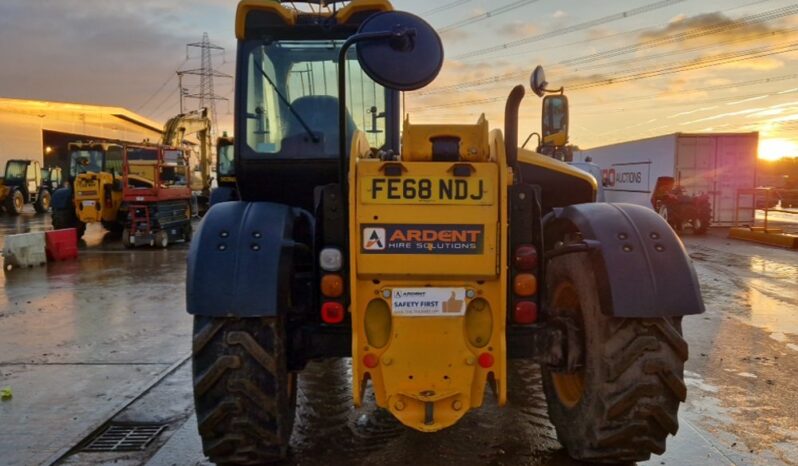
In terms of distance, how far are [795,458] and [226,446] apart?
339cm

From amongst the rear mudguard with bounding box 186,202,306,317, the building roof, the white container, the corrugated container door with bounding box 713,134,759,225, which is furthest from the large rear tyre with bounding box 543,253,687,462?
the building roof

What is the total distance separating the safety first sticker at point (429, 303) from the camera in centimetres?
323

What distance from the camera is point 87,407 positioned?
486 cm

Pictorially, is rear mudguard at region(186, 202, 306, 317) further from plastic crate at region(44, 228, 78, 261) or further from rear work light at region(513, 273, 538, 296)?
plastic crate at region(44, 228, 78, 261)

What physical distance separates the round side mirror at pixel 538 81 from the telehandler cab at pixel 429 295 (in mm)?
1050

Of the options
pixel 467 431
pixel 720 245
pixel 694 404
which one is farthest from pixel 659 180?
pixel 467 431

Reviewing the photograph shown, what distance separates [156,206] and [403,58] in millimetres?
13974

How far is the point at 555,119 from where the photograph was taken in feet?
16.6

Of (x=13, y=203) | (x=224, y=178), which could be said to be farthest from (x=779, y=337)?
(x=13, y=203)

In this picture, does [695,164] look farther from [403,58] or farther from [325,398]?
[403,58]

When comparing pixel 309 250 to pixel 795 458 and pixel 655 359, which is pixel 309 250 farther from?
pixel 795 458

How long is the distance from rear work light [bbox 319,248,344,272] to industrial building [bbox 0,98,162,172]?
146 ft

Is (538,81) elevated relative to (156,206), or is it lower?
elevated

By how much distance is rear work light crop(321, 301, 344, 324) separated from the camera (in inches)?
136
